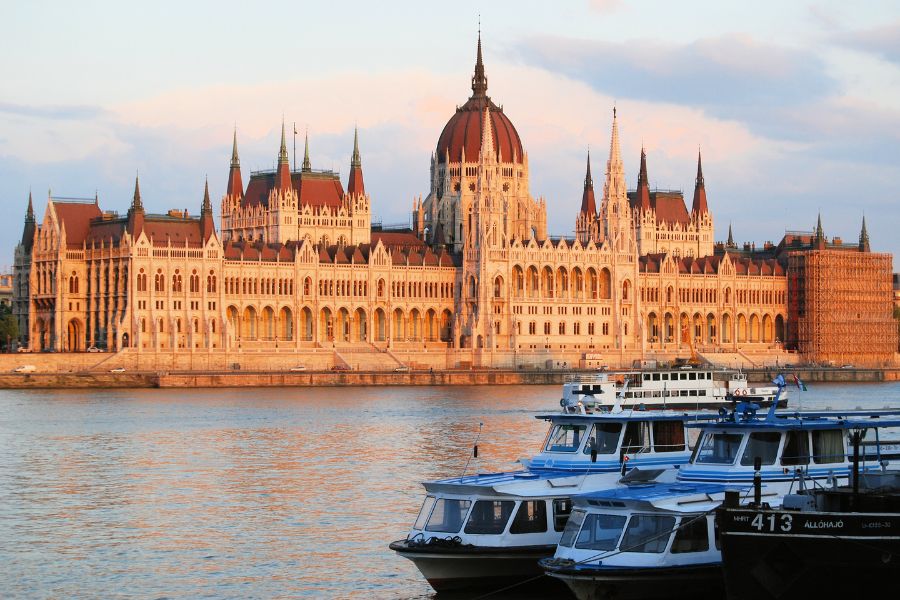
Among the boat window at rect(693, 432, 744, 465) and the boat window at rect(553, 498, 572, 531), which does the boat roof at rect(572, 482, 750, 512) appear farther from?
the boat window at rect(553, 498, 572, 531)

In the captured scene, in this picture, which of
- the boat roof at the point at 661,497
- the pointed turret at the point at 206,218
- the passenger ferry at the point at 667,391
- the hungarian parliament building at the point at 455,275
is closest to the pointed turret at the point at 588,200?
the hungarian parliament building at the point at 455,275

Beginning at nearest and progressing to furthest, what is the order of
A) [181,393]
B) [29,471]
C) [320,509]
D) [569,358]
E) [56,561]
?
[56,561]
[320,509]
[29,471]
[181,393]
[569,358]

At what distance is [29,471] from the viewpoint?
57.6 m

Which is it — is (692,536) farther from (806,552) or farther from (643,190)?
(643,190)

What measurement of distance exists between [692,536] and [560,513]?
3505mm

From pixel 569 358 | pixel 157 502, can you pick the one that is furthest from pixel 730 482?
pixel 569 358

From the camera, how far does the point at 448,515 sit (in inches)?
1272

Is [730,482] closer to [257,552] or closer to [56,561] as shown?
[257,552]

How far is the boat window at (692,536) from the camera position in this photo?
2959 centimetres

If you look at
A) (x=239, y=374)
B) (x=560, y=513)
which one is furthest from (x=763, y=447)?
(x=239, y=374)

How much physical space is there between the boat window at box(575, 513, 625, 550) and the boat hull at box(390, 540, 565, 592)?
1991 mm

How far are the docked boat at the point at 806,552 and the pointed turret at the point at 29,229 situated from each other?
125 metres

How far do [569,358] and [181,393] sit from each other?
47221 millimetres

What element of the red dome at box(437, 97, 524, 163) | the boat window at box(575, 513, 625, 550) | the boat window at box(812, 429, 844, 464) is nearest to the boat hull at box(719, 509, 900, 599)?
the boat window at box(575, 513, 625, 550)
